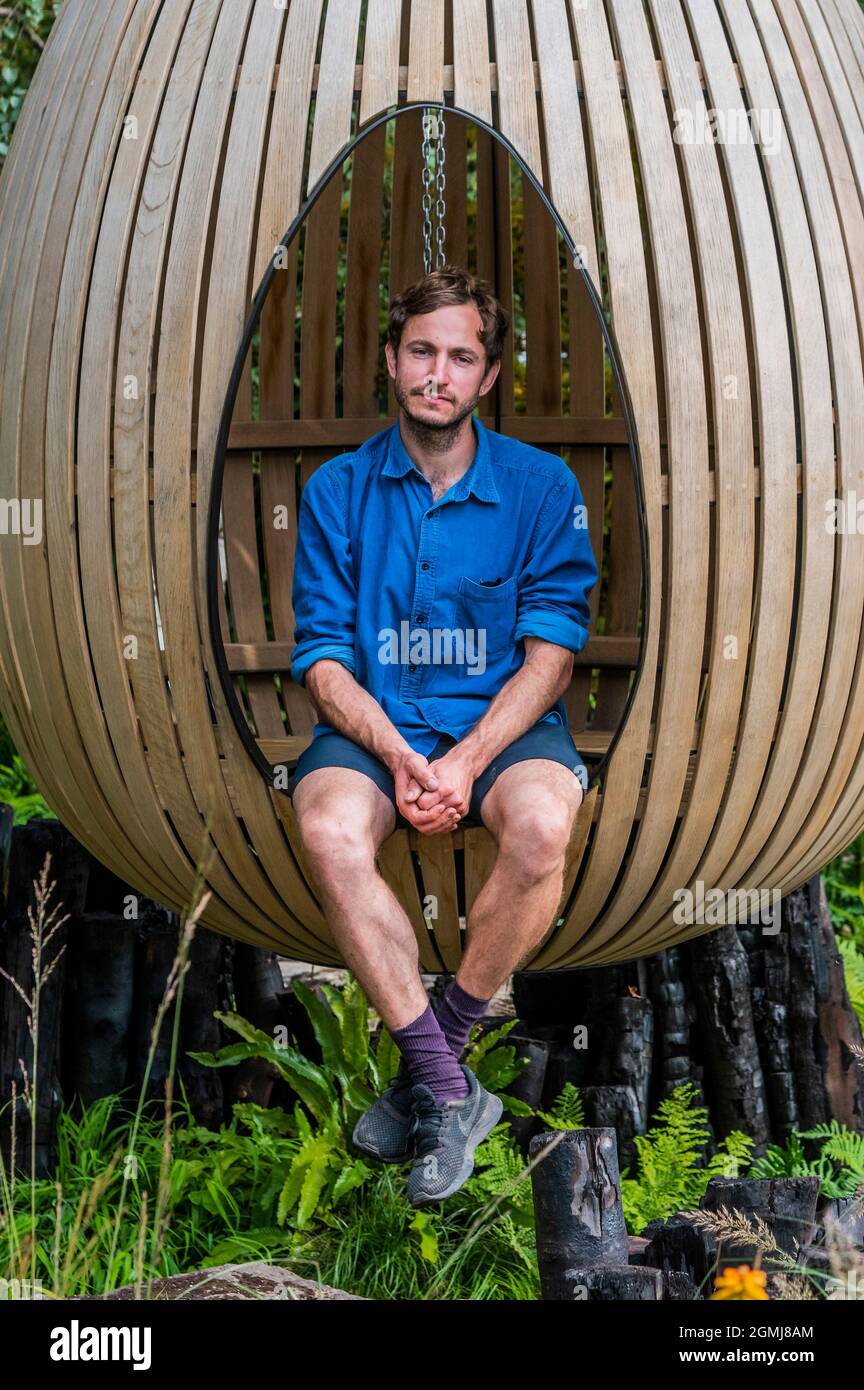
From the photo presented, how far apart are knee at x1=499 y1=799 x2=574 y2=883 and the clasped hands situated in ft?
0.48

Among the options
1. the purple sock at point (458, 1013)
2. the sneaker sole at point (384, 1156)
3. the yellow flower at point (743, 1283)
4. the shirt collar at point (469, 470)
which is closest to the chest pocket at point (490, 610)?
the shirt collar at point (469, 470)

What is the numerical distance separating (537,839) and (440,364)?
1.13 meters

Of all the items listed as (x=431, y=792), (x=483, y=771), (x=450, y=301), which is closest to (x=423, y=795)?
(x=431, y=792)

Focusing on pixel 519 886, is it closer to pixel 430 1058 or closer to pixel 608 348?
pixel 430 1058

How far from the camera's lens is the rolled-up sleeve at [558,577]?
3438 mm

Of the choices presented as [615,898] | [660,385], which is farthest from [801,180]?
[615,898]

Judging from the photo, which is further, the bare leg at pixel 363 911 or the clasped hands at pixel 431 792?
the clasped hands at pixel 431 792

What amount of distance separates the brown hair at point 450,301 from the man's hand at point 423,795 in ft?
3.40

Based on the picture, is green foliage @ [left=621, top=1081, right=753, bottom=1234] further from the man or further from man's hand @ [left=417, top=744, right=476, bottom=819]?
man's hand @ [left=417, top=744, right=476, bottom=819]

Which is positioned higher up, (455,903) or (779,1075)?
(455,903)

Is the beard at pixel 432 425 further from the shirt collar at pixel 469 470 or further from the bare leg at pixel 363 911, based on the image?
the bare leg at pixel 363 911

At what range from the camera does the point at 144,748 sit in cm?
328

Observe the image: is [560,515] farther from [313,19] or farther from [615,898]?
[313,19]

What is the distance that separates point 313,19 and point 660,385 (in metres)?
0.98
